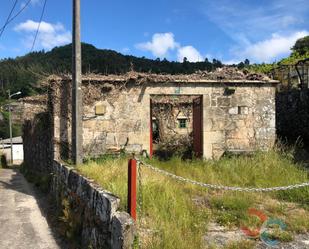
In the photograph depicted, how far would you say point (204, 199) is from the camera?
7.23 meters

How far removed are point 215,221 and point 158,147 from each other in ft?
26.2

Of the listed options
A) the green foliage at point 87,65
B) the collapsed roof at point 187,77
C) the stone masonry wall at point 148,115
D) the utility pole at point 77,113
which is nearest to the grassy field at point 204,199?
the stone masonry wall at point 148,115

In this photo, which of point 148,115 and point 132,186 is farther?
point 148,115

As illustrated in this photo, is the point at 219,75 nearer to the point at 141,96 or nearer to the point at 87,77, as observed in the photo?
the point at 141,96

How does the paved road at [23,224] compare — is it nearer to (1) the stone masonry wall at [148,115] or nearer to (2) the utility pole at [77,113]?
(2) the utility pole at [77,113]

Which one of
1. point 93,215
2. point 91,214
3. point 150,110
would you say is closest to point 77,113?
point 150,110

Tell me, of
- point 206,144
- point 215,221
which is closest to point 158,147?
point 206,144

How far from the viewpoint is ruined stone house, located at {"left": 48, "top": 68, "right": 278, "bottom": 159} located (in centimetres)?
1089

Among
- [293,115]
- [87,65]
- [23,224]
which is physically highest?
[87,65]

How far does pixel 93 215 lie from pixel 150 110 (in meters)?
5.77
